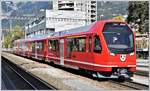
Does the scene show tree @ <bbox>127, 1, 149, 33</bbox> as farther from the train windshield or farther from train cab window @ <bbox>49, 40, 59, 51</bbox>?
the train windshield

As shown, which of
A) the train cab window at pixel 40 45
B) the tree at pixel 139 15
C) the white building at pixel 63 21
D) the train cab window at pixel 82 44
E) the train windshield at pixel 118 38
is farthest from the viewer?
the white building at pixel 63 21

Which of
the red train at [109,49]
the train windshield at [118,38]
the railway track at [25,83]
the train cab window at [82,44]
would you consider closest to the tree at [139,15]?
the train cab window at [82,44]

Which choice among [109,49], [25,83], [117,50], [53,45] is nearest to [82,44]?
[109,49]

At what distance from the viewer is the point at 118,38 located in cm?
2061

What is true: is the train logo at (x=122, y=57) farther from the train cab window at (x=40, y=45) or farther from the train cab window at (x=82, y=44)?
the train cab window at (x=40, y=45)

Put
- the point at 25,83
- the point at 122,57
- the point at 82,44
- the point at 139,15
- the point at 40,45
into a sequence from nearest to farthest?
1. the point at 122,57
2. the point at 25,83
3. the point at 82,44
4. the point at 40,45
5. the point at 139,15

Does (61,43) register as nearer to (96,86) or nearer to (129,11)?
(96,86)

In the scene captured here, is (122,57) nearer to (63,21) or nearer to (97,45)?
(97,45)

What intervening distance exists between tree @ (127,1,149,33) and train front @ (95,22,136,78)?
36.4 metres

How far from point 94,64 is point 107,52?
109cm

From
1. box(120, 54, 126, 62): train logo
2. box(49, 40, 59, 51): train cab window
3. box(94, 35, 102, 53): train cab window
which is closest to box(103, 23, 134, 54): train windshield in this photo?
box(120, 54, 126, 62): train logo

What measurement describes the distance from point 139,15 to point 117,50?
41.0 meters

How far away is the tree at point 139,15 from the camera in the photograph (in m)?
58.1

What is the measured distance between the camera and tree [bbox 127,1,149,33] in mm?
58094
